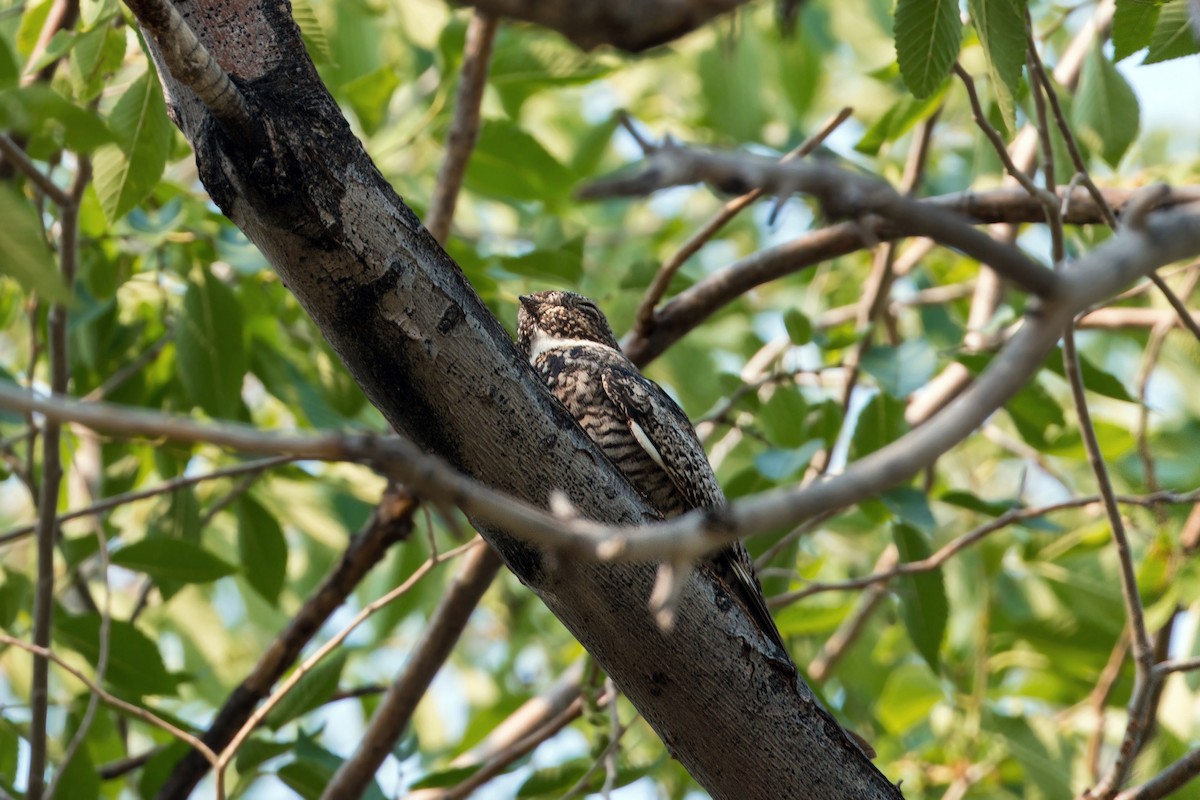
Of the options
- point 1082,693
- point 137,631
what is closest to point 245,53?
point 137,631

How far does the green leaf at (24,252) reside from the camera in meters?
1.41

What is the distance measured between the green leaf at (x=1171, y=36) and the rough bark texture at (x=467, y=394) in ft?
5.11

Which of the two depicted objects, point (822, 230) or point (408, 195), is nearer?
point (822, 230)

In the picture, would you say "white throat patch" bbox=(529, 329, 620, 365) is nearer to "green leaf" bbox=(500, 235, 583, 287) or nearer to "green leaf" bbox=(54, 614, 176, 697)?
"green leaf" bbox=(500, 235, 583, 287)

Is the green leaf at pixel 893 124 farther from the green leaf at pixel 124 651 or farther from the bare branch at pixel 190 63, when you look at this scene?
the green leaf at pixel 124 651

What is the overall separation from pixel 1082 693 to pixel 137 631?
3620 millimetres

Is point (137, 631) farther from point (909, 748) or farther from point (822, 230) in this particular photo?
point (909, 748)

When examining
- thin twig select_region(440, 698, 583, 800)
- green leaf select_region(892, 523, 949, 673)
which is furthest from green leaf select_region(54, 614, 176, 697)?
green leaf select_region(892, 523, 949, 673)

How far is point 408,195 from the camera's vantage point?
204 inches

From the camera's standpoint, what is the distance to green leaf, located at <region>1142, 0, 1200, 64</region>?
2.53 m

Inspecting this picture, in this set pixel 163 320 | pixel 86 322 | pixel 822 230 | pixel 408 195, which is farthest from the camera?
pixel 408 195

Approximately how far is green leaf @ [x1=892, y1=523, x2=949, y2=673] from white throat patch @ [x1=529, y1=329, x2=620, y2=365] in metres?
1.09

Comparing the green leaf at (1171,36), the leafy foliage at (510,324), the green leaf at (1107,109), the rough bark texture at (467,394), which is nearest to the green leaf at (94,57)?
the leafy foliage at (510,324)

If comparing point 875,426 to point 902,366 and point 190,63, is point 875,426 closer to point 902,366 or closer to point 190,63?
point 902,366
